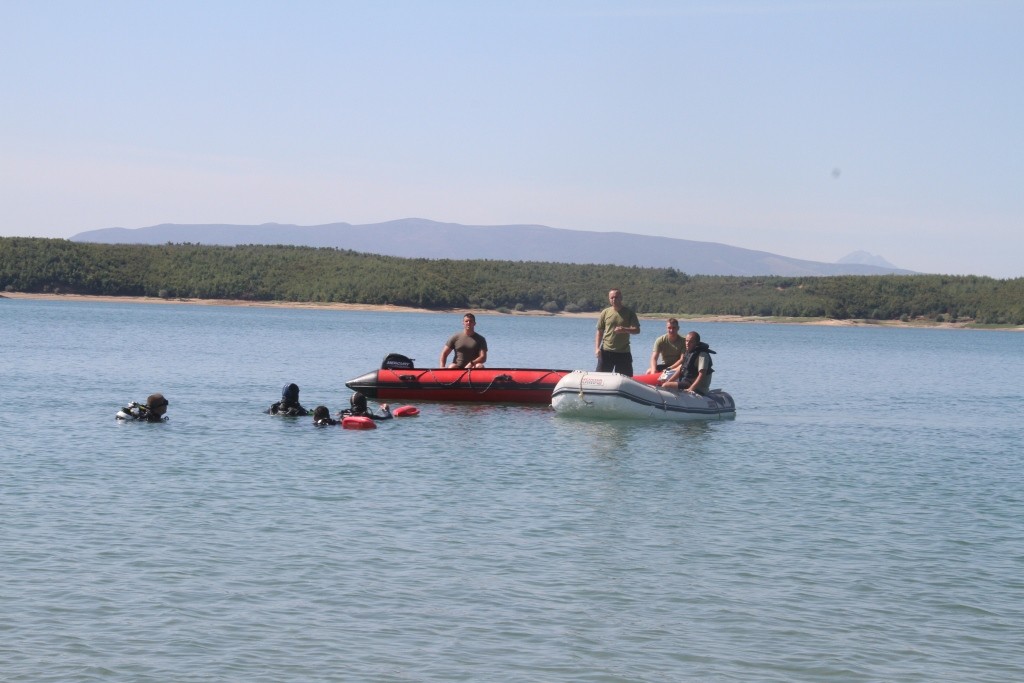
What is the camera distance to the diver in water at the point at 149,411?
20359mm

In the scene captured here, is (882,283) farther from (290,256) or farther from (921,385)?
(921,385)

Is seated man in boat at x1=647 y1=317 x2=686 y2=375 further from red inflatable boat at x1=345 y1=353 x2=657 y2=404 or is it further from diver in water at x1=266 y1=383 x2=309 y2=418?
diver in water at x1=266 y1=383 x2=309 y2=418

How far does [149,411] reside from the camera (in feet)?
67.5

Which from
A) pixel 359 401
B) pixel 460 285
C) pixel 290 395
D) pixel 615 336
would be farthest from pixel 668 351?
pixel 460 285

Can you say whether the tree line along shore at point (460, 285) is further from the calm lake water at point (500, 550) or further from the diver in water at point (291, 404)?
the calm lake water at point (500, 550)

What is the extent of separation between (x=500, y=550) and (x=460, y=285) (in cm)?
13861

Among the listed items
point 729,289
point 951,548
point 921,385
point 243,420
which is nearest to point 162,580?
point 951,548

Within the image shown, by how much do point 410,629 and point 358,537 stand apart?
2946 millimetres

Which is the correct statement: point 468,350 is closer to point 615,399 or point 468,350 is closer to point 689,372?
point 615,399

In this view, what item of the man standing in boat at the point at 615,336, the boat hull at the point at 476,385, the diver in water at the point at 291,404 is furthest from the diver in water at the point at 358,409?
the man standing in boat at the point at 615,336

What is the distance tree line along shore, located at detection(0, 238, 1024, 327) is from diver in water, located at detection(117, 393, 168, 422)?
119 metres

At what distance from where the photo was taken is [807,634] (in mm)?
8898

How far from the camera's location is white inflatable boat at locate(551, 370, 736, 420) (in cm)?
2144

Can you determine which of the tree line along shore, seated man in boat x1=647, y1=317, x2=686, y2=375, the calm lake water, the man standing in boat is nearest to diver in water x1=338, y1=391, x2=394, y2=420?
the calm lake water
